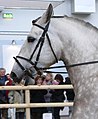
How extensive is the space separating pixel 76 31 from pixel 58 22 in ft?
0.60

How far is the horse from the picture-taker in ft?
11.6

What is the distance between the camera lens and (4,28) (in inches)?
554

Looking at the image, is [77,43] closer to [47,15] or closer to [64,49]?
[64,49]

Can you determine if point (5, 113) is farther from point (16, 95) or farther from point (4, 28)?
point (4, 28)

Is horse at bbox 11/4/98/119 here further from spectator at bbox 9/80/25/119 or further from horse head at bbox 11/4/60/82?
spectator at bbox 9/80/25/119

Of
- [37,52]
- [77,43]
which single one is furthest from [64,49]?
[37,52]

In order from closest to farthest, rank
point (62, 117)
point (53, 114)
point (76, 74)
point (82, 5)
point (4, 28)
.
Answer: point (76, 74)
point (53, 114)
point (62, 117)
point (4, 28)
point (82, 5)

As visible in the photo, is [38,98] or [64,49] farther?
[38,98]

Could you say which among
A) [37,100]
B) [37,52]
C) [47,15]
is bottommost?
[37,100]

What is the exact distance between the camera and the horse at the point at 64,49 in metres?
3.53

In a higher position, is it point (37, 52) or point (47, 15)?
point (47, 15)

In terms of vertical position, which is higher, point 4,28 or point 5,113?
point 4,28

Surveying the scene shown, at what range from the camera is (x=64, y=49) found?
3.62 metres

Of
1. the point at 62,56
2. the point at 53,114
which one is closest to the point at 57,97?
the point at 53,114
